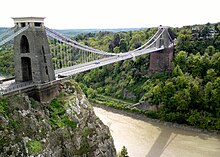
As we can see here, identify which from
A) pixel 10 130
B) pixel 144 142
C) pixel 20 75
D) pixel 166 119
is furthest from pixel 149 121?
pixel 10 130

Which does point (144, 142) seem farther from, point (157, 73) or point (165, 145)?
point (157, 73)

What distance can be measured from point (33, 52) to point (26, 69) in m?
1.35

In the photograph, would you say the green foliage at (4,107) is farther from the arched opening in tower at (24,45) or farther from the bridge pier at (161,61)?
the bridge pier at (161,61)

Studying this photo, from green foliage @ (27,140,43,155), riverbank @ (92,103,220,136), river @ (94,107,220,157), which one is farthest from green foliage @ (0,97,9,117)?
riverbank @ (92,103,220,136)

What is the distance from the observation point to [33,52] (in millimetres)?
11711

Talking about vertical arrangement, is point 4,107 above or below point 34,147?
above

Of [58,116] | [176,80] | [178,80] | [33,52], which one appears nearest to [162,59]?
[176,80]

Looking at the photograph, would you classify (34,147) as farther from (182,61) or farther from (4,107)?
(182,61)

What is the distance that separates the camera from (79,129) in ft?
39.2

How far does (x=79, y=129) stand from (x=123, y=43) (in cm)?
2277

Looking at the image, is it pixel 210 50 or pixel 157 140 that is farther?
pixel 210 50

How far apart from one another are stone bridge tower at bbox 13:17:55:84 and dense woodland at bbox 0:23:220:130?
38.7 feet

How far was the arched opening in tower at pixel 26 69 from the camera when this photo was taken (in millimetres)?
12476

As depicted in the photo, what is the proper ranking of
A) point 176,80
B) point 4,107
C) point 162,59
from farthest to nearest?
point 162,59, point 176,80, point 4,107
